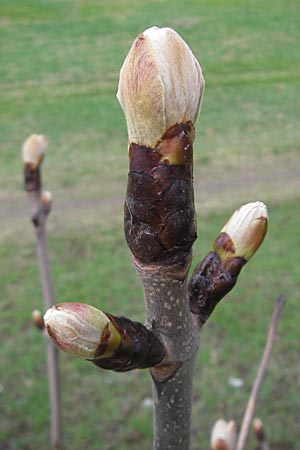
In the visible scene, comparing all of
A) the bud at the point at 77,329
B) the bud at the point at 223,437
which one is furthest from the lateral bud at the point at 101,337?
the bud at the point at 223,437

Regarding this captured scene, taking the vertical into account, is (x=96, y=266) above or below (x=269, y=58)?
below

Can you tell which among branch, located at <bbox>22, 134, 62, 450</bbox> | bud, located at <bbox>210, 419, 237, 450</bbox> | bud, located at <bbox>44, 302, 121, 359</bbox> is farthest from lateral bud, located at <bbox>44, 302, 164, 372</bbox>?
branch, located at <bbox>22, 134, 62, 450</bbox>

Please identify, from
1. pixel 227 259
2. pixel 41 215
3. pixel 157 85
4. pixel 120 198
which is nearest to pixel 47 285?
pixel 41 215

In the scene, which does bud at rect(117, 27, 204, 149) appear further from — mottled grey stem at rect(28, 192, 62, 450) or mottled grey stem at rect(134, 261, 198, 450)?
mottled grey stem at rect(28, 192, 62, 450)

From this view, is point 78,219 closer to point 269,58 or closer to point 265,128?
point 265,128

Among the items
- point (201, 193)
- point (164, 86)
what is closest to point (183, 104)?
point (164, 86)

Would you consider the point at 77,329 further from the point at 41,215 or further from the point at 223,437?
the point at 41,215

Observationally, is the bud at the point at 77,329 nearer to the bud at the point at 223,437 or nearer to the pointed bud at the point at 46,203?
the bud at the point at 223,437
